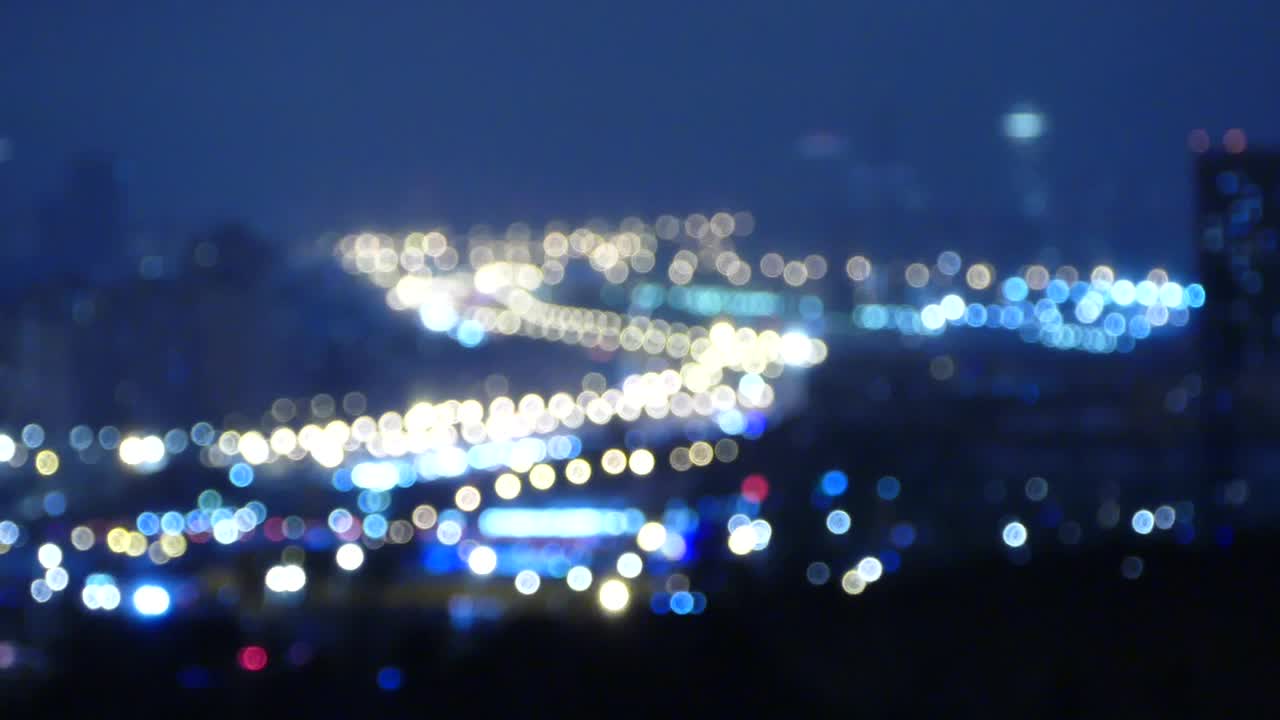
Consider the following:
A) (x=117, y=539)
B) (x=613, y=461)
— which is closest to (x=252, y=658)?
(x=117, y=539)

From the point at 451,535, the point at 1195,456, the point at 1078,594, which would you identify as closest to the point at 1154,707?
the point at 1078,594

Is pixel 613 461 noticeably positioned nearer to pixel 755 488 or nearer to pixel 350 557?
pixel 755 488

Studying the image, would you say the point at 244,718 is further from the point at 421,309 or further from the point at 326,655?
the point at 421,309

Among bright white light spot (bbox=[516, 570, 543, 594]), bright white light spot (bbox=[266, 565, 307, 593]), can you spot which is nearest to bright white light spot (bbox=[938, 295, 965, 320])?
bright white light spot (bbox=[516, 570, 543, 594])

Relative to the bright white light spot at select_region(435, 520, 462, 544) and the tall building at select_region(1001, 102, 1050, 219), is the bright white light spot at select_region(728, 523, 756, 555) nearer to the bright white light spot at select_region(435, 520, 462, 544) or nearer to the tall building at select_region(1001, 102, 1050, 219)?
the bright white light spot at select_region(435, 520, 462, 544)

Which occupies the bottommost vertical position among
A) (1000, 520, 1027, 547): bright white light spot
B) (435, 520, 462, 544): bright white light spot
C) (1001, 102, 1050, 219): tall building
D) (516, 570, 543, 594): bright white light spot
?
(516, 570, 543, 594): bright white light spot

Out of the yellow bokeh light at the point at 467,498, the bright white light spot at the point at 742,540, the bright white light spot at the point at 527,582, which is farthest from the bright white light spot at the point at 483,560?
the yellow bokeh light at the point at 467,498

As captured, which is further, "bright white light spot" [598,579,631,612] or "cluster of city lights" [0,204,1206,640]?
"cluster of city lights" [0,204,1206,640]

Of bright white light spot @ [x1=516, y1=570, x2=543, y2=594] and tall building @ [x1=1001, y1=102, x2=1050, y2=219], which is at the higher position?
tall building @ [x1=1001, y1=102, x2=1050, y2=219]
